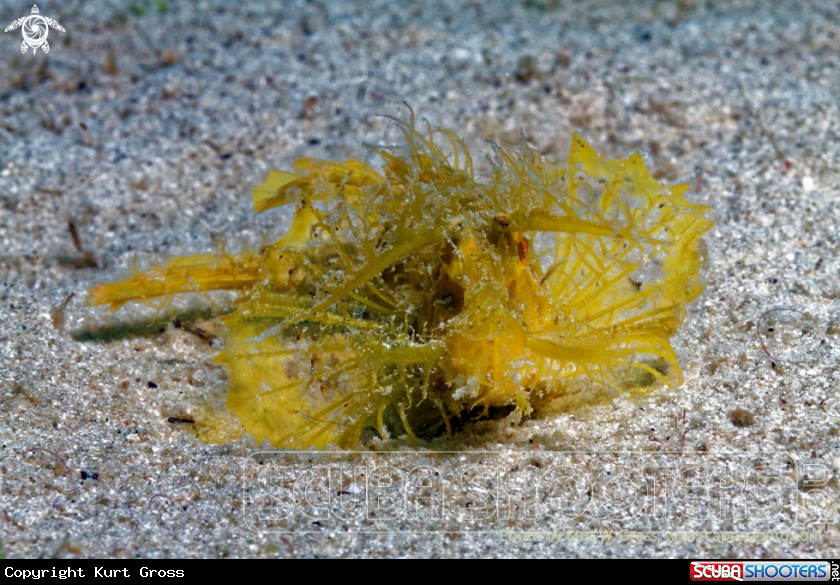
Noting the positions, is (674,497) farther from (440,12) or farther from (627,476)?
(440,12)

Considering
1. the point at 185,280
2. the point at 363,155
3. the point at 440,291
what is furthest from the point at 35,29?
the point at 440,291

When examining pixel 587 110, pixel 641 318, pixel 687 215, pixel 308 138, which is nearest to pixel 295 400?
pixel 641 318

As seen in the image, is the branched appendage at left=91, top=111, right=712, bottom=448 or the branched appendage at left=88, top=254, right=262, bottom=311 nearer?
the branched appendage at left=91, top=111, right=712, bottom=448

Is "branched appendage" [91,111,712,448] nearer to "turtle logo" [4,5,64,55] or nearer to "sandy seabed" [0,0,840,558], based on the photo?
"sandy seabed" [0,0,840,558]

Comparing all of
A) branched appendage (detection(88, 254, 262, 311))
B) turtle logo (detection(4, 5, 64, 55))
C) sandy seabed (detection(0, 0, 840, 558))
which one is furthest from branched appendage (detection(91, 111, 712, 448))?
turtle logo (detection(4, 5, 64, 55))

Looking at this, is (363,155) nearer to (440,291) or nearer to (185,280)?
(185,280)

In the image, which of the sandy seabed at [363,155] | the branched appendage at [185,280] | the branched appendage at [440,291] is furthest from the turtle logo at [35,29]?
the branched appendage at [440,291]
